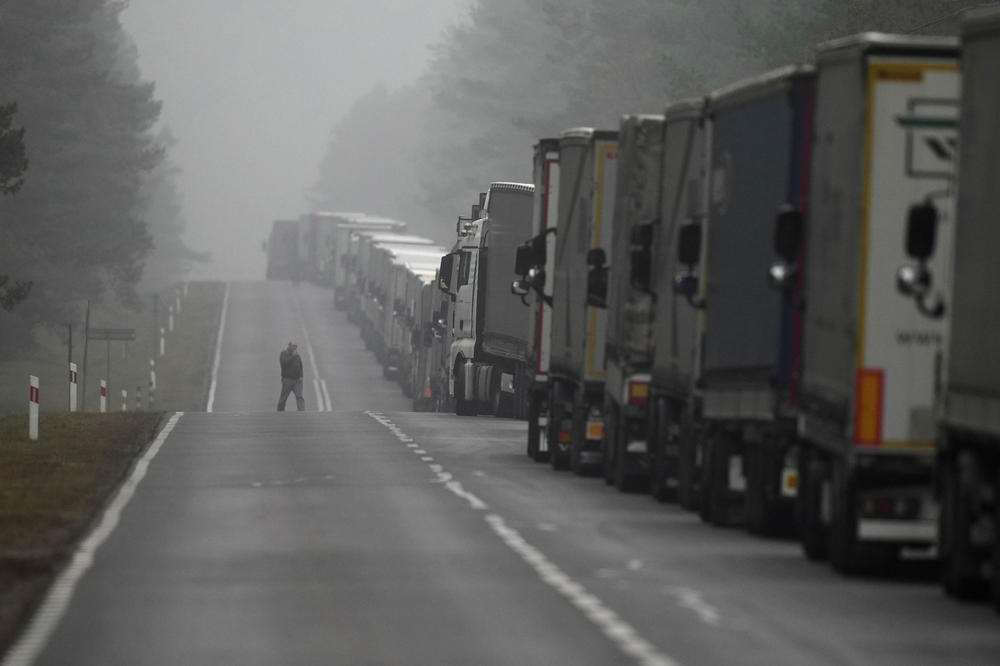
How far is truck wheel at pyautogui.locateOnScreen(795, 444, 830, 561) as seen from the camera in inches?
696

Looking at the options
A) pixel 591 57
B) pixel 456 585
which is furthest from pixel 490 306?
pixel 591 57

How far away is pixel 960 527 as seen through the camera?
15156 millimetres

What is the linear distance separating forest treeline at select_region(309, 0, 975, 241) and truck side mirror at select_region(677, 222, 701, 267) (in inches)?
1306

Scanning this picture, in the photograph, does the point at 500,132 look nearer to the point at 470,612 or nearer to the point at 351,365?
the point at 351,365

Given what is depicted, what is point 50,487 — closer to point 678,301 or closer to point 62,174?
point 678,301

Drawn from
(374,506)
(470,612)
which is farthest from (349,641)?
(374,506)

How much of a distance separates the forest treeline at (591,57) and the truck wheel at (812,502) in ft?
123

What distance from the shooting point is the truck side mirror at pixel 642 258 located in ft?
81.5

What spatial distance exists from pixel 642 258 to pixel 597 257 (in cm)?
273

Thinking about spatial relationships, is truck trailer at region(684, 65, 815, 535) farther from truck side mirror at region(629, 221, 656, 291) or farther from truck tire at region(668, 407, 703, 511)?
truck side mirror at region(629, 221, 656, 291)

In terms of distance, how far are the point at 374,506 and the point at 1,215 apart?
55.6 meters

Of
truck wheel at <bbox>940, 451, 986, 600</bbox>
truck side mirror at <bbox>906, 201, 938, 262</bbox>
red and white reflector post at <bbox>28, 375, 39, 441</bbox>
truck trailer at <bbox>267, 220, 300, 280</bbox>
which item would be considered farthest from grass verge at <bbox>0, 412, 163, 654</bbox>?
truck trailer at <bbox>267, 220, 300, 280</bbox>

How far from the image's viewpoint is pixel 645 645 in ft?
43.8

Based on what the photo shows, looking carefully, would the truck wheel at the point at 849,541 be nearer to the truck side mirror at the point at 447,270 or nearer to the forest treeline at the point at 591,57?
the truck side mirror at the point at 447,270
